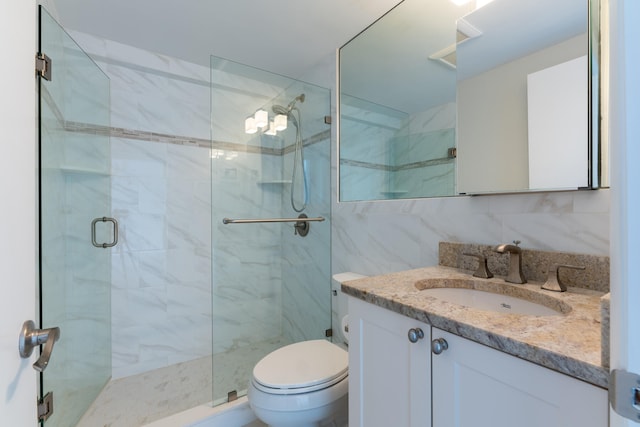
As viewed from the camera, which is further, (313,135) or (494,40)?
(313,135)

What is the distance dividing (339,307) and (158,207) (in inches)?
60.2

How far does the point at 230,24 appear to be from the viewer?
1.80 meters

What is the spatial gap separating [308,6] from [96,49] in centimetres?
151

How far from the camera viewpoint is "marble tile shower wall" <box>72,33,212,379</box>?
2113mm

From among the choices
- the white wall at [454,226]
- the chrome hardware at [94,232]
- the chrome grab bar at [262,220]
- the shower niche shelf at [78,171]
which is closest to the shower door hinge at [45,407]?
the chrome hardware at [94,232]

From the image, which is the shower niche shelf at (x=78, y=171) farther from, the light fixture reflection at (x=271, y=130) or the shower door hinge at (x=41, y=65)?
the light fixture reflection at (x=271, y=130)

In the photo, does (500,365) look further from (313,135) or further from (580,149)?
(313,135)

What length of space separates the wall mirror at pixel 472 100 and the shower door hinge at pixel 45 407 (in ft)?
5.78

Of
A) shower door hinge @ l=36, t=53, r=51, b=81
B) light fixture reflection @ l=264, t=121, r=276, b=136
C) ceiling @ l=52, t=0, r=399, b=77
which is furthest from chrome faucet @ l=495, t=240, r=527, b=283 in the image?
shower door hinge @ l=36, t=53, r=51, b=81

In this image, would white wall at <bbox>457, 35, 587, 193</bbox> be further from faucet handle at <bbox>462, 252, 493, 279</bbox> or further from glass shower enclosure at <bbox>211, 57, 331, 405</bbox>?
glass shower enclosure at <bbox>211, 57, 331, 405</bbox>

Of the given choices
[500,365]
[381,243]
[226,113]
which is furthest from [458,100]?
[226,113]

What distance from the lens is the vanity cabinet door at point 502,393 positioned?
0.53 metres

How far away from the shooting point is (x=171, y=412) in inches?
67.6

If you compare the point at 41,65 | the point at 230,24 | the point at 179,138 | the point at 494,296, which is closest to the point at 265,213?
the point at 179,138
